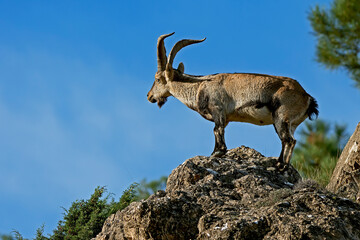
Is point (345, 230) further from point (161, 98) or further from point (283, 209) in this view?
point (161, 98)

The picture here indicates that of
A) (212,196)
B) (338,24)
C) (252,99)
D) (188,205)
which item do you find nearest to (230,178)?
(212,196)

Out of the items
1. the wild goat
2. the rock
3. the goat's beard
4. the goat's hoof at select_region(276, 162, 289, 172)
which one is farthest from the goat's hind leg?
the goat's beard

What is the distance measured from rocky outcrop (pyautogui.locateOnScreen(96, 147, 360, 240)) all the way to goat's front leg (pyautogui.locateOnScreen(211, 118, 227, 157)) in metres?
2.64

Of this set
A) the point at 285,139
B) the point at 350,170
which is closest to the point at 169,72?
the point at 285,139

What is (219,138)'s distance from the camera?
13867mm

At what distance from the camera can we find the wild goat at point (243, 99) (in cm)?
1335

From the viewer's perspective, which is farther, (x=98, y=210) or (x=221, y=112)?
(x=221, y=112)

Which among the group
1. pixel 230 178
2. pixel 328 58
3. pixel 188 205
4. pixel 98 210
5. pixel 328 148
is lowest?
pixel 188 205

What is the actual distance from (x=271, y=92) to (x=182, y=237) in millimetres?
5677

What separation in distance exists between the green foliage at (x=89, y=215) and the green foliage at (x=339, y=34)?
461 inches

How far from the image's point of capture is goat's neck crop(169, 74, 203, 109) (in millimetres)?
15141

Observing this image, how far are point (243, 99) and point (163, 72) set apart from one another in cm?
272

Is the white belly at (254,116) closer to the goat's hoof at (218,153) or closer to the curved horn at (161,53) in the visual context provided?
the goat's hoof at (218,153)

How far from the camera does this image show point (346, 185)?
11.8 meters
